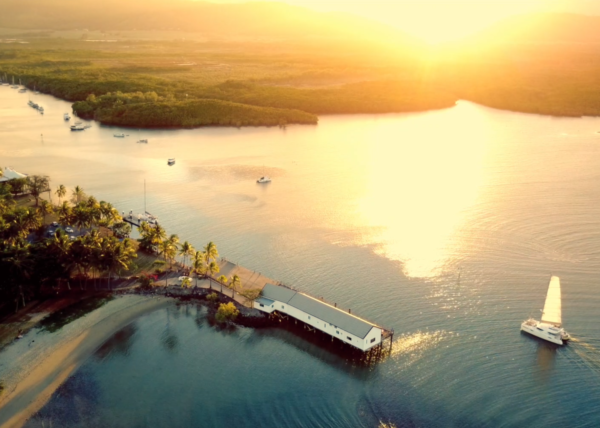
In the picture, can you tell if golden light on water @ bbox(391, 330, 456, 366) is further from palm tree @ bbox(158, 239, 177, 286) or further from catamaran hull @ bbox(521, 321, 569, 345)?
palm tree @ bbox(158, 239, 177, 286)

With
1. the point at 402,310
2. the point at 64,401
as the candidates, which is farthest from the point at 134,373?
the point at 402,310

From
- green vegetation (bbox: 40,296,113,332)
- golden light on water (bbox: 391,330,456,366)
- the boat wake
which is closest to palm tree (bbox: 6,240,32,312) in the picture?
green vegetation (bbox: 40,296,113,332)

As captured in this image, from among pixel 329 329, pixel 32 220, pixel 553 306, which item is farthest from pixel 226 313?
pixel 553 306

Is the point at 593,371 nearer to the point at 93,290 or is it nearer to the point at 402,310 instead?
the point at 402,310

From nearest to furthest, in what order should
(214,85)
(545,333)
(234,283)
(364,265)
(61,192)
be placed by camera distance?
(545,333) < (234,283) < (364,265) < (61,192) < (214,85)

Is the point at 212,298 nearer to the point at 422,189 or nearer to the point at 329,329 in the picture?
the point at 329,329

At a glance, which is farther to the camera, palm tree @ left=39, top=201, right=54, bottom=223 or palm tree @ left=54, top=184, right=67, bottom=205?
palm tree @ left=54, top=184, right=67, bottom=205
